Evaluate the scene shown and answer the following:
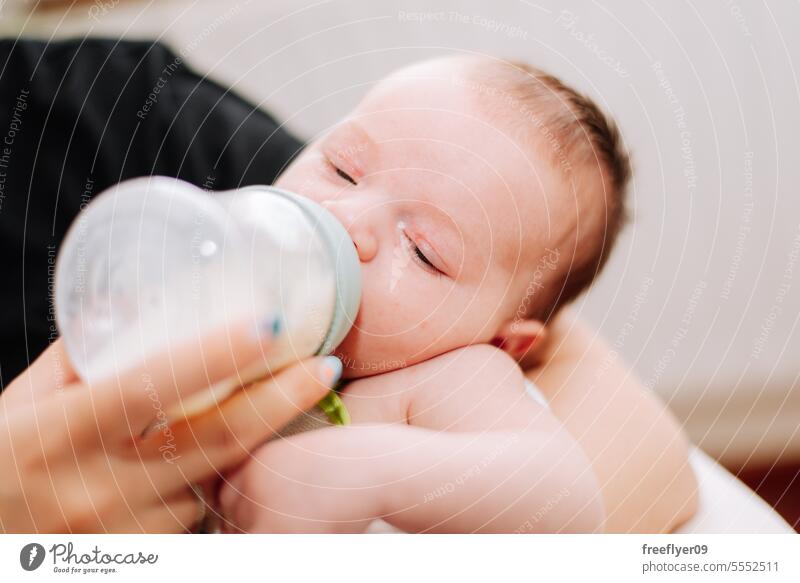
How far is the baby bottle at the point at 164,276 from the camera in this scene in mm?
343

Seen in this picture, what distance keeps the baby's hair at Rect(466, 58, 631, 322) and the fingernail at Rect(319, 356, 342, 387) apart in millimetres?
161

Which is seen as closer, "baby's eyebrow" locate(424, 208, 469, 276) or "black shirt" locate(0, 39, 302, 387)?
"baby's eyebrow" locate(424, 208, 469, 276)

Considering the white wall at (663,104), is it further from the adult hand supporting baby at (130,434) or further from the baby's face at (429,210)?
the adult hand supporting baby at (130,434)

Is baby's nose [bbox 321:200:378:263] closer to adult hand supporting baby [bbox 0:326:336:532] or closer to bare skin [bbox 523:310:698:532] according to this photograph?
adult hand supporting baby [bbox 0:326:336:532]

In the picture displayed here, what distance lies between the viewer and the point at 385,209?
430 mm

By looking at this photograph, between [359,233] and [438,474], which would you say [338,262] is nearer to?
[359,233]

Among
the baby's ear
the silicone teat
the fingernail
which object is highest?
the silicone teat

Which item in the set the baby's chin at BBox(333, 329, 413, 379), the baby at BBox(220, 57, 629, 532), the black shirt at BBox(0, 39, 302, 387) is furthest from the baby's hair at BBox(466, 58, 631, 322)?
the black shirt at BBox(0, 39, 302, 387)

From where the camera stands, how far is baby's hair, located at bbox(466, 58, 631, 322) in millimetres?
456

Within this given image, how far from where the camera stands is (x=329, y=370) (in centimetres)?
40

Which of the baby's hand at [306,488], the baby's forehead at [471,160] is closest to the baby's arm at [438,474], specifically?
the baby's hand at [306,488]

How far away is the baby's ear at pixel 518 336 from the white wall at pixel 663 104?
0.23 ft

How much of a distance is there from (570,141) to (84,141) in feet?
1.37

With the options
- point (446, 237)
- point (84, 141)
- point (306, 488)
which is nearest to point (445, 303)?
point (446, 237)
